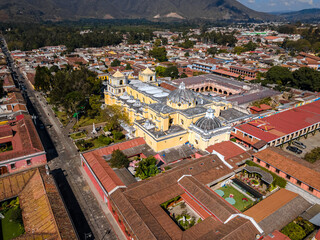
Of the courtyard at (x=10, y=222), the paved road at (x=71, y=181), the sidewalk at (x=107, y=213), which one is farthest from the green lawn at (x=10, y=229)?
A: the sidewalk at (x=107, y=213)

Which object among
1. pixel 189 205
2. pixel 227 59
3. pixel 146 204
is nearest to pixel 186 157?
pixel 189 205

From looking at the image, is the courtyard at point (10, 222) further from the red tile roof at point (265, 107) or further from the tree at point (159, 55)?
the tree at point (159, 55)

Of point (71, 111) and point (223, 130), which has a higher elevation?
point (223, 130)

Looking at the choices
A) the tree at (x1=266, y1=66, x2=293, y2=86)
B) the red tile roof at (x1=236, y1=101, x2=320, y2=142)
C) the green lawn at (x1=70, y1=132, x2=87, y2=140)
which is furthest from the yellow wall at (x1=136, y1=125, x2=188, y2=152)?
the tree at (x1=266, y1=66, x2=293, y2=86)

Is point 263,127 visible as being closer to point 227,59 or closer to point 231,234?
point 231,234

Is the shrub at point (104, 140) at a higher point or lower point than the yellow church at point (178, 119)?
lower
